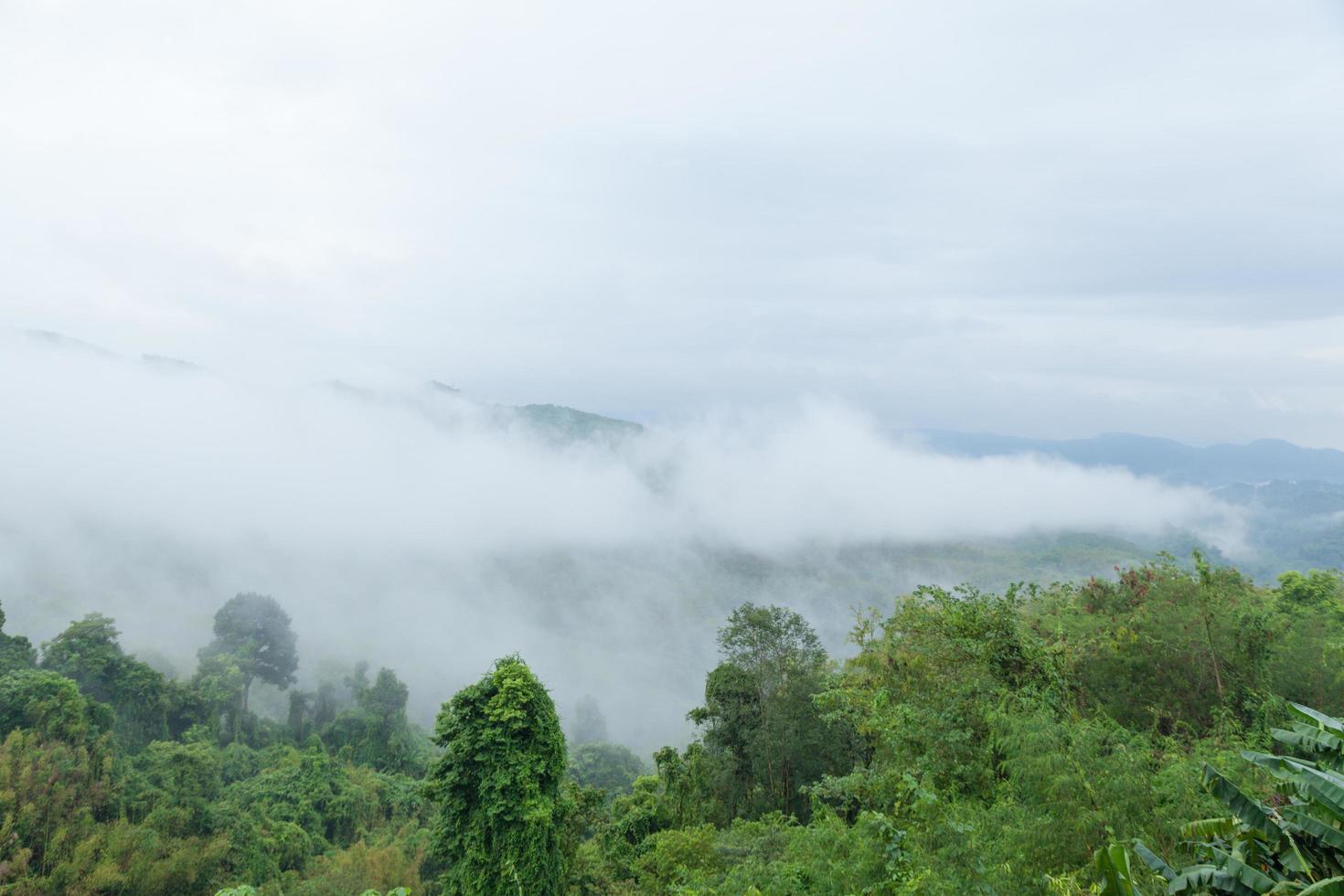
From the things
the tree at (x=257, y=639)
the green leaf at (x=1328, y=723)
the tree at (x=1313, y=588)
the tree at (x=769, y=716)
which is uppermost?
the green leaf at (x=1328, y=723)

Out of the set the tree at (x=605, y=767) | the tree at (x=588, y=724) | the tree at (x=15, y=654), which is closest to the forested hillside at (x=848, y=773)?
the tree at (x=15, y=654)

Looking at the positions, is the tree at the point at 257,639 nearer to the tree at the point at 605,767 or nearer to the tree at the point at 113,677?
the tree at the point at 113,677

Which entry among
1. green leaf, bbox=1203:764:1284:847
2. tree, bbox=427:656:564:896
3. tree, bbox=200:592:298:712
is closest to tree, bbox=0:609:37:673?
tree, bbox=200:592:298:712

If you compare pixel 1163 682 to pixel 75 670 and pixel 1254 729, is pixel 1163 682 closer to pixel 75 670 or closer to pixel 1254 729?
pixel 1254 729

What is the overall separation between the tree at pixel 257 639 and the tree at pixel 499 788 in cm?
6828

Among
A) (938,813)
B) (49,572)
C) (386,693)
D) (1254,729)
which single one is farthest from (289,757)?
(49,572)

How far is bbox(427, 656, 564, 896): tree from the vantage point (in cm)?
1828

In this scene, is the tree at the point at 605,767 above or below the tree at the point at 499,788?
below

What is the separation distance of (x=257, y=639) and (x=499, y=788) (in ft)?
236

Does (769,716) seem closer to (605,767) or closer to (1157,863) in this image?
(1157,863)

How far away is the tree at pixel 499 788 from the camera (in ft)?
60.0

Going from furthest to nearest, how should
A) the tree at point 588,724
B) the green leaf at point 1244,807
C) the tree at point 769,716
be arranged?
the tree at point 588,724, the tree at point 769,716, the green leaf at point 1244,807

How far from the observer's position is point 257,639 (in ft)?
247

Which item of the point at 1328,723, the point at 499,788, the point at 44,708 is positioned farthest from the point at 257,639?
the point at 1328,723
